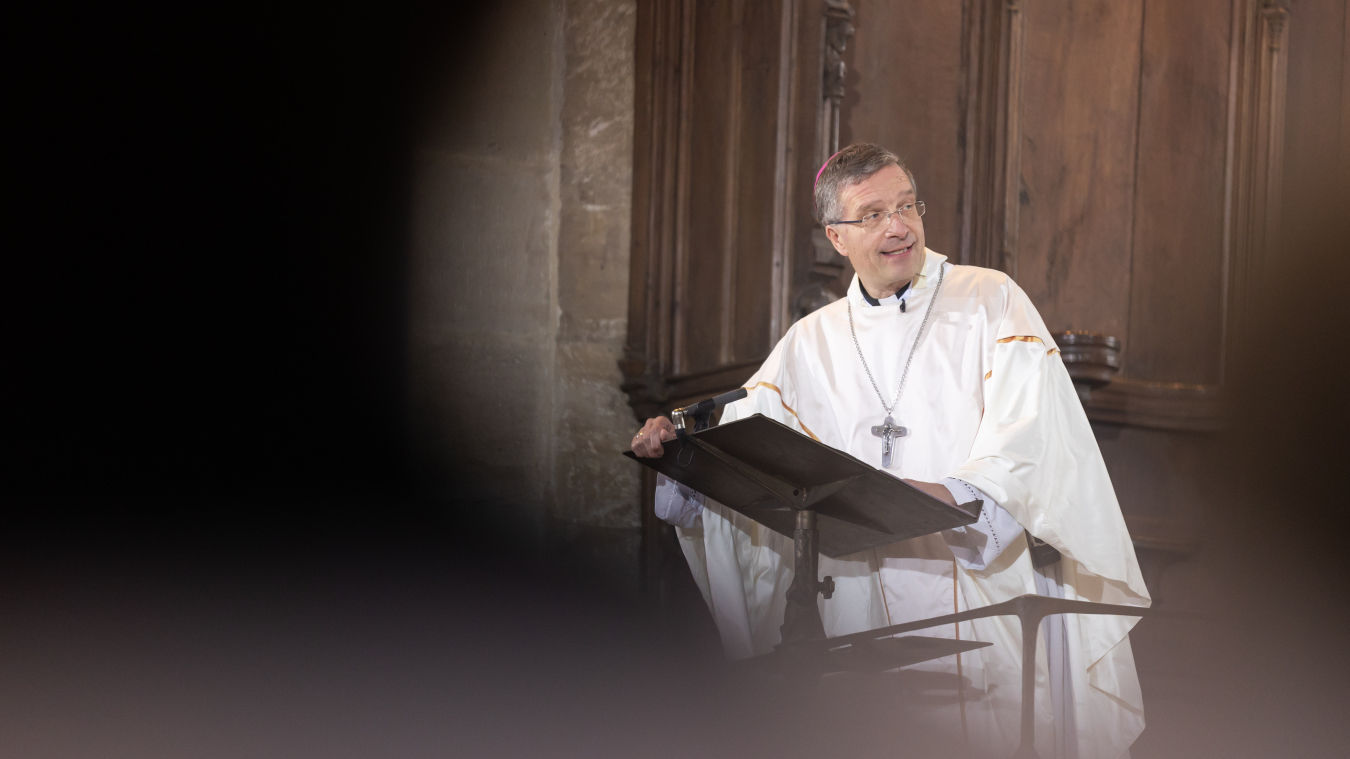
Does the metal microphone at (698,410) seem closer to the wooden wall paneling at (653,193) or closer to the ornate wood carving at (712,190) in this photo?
the ornate wood carving at (712,190)

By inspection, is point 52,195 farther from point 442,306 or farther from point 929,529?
point 929,529

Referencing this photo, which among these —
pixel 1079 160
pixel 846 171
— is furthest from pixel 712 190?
pixel 846 171

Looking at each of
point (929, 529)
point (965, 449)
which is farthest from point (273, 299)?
point (929, 529)

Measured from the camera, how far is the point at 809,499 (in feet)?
7.36

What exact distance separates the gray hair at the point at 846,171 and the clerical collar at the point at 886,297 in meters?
0.26

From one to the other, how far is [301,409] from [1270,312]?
3467mm

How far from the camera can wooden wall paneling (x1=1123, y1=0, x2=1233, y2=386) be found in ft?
13.5

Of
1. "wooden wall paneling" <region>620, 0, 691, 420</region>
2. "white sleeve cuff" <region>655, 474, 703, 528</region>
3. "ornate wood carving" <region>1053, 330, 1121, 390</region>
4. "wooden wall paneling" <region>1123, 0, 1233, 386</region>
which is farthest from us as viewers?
"wooden wall paneling" <region>620, 0, 691, 420</region>

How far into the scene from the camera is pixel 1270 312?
410cm

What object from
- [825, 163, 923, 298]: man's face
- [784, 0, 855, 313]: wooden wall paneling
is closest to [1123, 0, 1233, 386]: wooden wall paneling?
[784, 0, 855, 313]: wooden wall paneling

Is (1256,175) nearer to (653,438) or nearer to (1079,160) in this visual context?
(1079,160)

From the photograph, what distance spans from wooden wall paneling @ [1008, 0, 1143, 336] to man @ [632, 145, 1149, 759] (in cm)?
112

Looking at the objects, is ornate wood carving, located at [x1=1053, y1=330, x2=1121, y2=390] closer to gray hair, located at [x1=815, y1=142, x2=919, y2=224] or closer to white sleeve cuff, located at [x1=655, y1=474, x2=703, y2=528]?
gray hair, located at [x1=815, y1=142, x2=919, y2=224]

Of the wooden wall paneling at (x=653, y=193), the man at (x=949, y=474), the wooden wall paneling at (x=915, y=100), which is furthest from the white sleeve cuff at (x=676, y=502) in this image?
the wooden wall paneling at (x=653, y=193)
